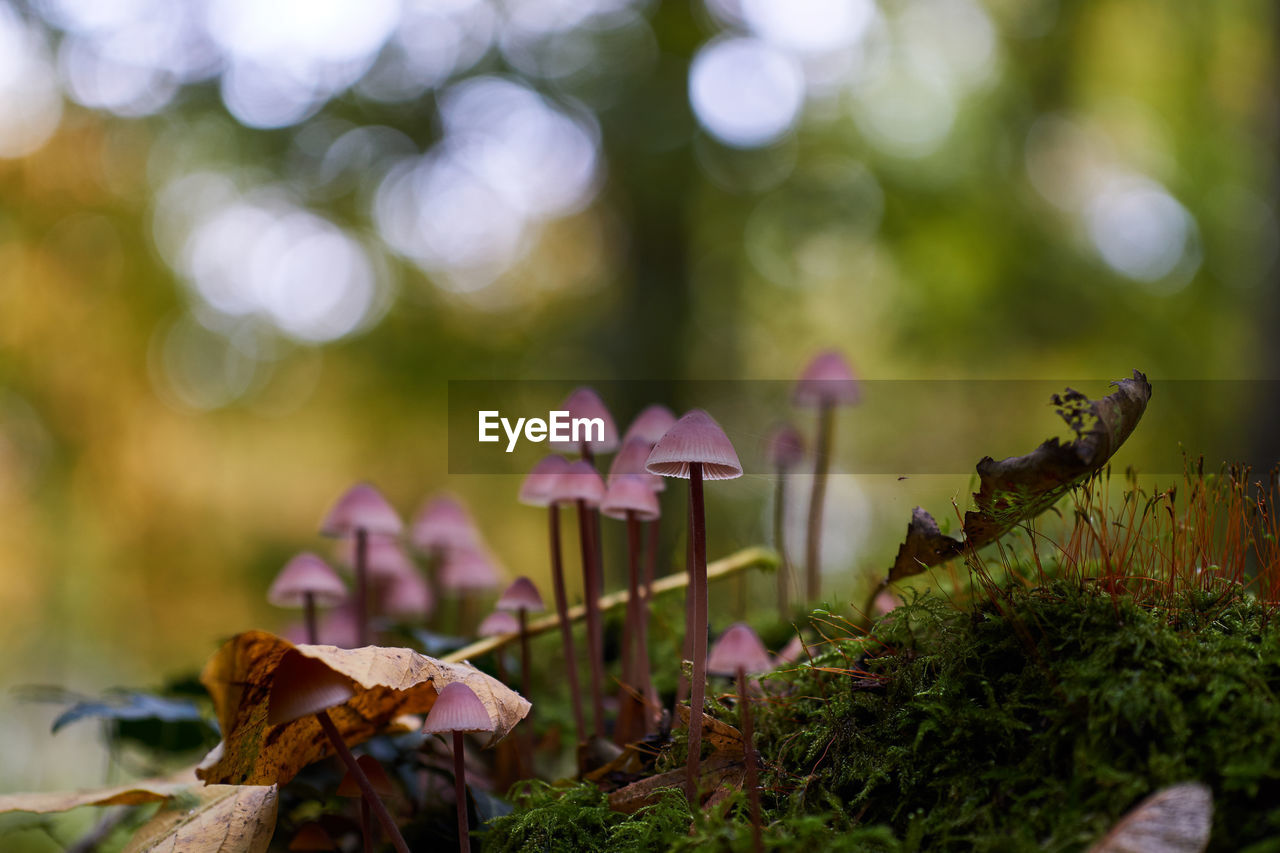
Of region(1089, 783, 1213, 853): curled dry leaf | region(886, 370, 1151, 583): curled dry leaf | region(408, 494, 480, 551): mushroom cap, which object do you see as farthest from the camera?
region(408, 494, 480, 551): mushroom cap

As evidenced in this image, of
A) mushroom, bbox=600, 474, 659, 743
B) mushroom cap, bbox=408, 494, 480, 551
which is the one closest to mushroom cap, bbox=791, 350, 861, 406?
mushroom, bbox=600, 474, 659, 743

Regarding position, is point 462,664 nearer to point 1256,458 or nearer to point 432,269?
point 1256,458

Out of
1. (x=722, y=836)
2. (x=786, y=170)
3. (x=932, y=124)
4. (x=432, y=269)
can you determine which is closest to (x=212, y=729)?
(x=722, y=836)

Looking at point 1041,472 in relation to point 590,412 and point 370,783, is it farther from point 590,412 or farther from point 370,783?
point 370,783

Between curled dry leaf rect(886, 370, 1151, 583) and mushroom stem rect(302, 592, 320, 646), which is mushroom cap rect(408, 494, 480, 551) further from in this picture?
curled dry leaf rect(886, 370, 1151, 583)

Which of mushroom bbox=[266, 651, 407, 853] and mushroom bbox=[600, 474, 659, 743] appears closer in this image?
mushroom bbox=[266, 651, 407, 853]

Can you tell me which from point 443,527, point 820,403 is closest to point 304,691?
point 443,527

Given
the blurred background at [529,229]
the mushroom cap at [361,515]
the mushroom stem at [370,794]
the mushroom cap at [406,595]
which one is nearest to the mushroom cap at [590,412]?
the mushroom cap at [361,515]
